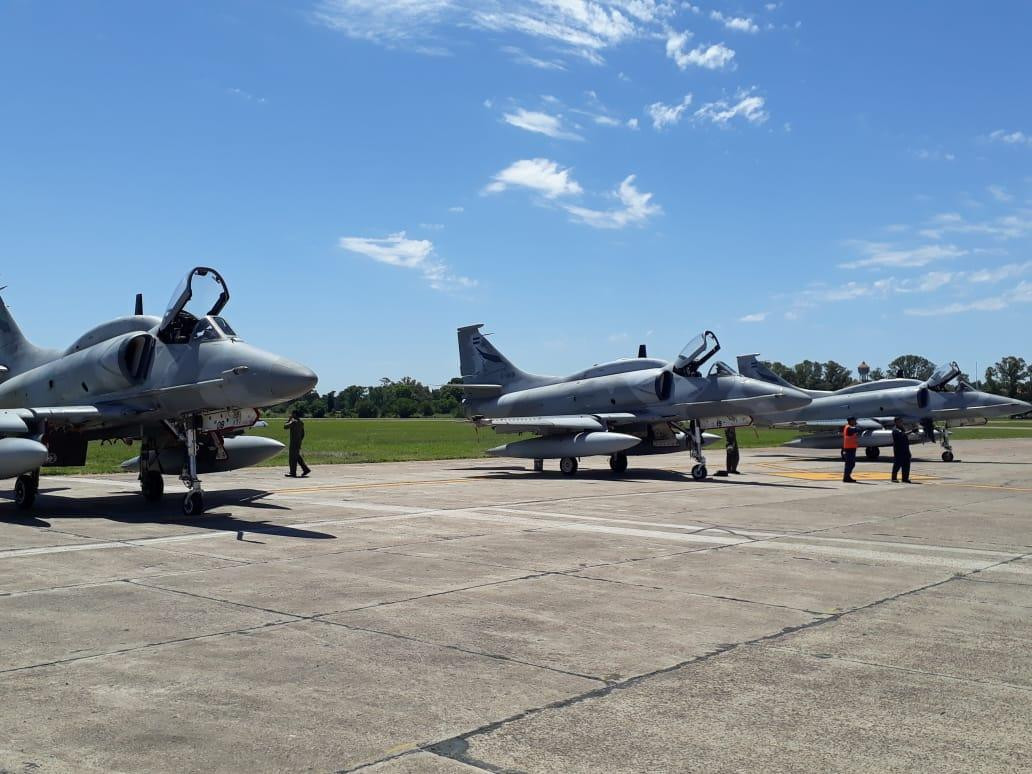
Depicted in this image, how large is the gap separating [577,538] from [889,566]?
3.69 metres

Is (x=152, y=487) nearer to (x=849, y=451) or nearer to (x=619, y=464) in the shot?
(x=619, y=464)

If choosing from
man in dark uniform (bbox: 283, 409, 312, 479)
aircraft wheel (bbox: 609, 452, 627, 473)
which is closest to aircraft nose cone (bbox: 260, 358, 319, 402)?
man in dark uniform (bbox: 283, 409, 312, 479)

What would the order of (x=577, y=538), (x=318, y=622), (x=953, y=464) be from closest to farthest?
(x=318, y=622) < (x=577, y=538) < (x=953, y=464)

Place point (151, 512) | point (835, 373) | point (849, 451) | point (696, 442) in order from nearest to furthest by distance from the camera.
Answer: point (151, 512) → point (849, 451) → point (696, 442) → point (835, 373)

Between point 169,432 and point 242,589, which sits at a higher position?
point 169,432

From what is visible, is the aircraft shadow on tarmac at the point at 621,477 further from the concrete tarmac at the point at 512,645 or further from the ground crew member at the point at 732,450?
the concrete tarmac at the point at 512,645

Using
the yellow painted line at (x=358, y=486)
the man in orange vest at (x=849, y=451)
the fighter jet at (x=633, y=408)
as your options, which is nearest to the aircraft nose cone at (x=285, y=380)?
the yellow painted line at (x=358, y=486)

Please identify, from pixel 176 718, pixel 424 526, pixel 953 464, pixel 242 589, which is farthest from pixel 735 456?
pixel 176 718

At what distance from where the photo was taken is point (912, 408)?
31969mm

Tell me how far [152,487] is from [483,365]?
14.7 metres

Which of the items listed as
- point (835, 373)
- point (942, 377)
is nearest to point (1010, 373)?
point (835, 373)

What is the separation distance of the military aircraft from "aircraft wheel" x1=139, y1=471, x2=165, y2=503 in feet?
69.4

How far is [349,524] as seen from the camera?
12.3 metres

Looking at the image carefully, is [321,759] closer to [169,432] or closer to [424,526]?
[424,526]
